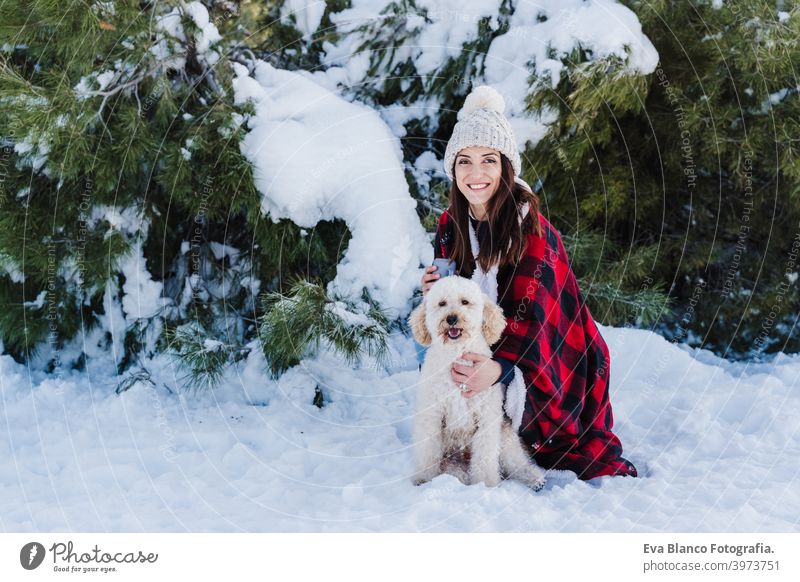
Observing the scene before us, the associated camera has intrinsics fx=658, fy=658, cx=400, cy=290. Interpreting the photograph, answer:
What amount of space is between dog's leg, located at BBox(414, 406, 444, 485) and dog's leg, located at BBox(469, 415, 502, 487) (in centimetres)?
11

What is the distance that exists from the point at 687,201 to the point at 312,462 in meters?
2.20

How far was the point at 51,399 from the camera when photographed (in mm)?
2660

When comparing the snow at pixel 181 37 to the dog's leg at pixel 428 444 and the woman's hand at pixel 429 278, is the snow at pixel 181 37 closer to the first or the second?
the woman's hand at pixel 429 278

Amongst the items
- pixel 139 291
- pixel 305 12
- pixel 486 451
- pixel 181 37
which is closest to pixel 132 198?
pixel 139 291

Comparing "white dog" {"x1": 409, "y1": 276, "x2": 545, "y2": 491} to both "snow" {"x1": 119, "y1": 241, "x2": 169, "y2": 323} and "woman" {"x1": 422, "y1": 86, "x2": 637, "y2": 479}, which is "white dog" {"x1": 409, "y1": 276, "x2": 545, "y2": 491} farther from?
"snow" {"x1": 119, "y1": 241, "x2": 169, "y2": 323}

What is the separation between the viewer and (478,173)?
208 cm

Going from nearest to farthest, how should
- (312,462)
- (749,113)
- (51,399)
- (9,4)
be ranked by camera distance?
(312,462)
(9,4)
(51,399)
(749,113)

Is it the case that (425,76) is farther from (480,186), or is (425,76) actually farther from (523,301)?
(523,301)

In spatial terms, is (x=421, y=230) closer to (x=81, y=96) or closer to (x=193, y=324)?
(x=193, y=324)

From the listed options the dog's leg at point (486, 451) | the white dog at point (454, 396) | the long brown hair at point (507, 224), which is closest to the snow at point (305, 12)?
the long brown hair at point (507, 224)

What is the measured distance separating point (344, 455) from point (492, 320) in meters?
0.77

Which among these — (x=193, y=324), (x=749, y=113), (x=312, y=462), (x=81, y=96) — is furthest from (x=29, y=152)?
(x=749, y=113)

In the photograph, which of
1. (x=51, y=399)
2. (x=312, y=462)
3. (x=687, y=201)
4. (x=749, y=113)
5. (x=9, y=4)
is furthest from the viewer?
(x=687, y=201)
